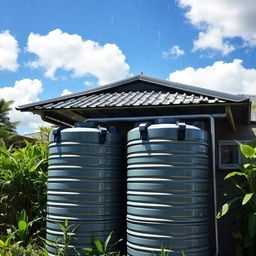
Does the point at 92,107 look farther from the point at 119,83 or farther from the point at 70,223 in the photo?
the point at 70,223

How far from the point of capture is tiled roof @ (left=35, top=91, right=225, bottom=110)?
203 inches

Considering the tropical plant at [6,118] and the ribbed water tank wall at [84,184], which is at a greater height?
the tropical plant at [6,118]

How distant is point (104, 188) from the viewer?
15.2 ft

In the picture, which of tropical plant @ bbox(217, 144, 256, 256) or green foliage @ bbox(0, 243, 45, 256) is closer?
tropical plant @ bbox(217, 144, 256, 256)

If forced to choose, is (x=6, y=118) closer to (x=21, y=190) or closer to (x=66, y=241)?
(x=21, y=190)

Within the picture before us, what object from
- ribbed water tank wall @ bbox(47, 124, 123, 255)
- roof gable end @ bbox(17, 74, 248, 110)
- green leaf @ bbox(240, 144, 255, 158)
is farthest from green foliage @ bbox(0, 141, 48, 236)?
green leaf @ bbox(240, 144, 255, 158)

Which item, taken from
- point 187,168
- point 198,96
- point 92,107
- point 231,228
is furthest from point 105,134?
point 231,228

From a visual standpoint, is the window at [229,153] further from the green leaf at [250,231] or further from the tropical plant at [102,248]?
the tropical plant at [102,248]

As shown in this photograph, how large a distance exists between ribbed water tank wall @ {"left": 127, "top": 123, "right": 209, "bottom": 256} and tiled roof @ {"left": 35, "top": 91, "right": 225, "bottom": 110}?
32.2 inches

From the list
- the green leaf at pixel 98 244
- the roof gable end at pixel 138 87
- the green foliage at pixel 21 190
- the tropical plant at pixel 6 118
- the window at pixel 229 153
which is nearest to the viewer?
the green leaf at pixel 98 244

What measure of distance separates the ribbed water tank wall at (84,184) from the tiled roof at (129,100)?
0.79m

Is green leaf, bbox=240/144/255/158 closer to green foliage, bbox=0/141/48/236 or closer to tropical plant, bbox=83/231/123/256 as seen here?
tropical plant, bbox=83/231/123/256

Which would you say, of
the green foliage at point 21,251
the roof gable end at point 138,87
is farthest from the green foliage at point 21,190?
the roof gable end at point 138,87

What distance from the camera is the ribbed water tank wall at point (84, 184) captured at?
4.54 m
